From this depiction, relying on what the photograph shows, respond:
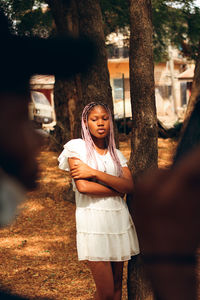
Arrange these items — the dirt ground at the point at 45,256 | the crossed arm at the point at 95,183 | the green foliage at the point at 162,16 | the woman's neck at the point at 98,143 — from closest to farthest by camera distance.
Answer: the crossed arm at the point at 95,183, the woman's neck at the point at 98,143, the dirt ground at the point at 45,256, the green foliage at the point at 162,16

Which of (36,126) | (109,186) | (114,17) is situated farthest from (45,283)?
(114,17)

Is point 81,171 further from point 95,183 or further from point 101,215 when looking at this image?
point 101,215

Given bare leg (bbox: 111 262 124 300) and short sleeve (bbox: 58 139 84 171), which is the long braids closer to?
short sleeve (bbox: 58 139 84 171)

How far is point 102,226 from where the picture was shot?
101 inches

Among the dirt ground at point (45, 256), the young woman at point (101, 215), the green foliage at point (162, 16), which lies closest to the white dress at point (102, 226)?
the young woman at point (101, 215)

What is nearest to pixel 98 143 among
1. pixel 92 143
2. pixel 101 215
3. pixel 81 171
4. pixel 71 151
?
pixel 92 143

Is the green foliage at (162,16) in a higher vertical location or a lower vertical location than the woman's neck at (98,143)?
higher

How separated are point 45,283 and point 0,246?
51.0 inches

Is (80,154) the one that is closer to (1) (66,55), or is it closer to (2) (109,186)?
(2) (109,186)

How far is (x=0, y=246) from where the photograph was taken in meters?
5.02

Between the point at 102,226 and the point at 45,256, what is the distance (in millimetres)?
2320

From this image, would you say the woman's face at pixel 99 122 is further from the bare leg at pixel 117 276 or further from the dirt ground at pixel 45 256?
the bare leg at pixel 117 276

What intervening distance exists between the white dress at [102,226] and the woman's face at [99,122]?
0.45 ft

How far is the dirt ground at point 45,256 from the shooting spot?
3.87 metres
